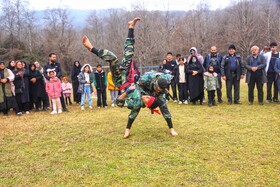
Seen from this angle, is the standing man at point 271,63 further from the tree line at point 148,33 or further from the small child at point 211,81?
the tree line at point 148,33

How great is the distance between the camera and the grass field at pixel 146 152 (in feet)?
12.7

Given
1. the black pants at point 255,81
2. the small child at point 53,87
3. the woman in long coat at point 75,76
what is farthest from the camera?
the woman in long coat at point 75,76

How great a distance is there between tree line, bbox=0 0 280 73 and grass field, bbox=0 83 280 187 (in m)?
25.4

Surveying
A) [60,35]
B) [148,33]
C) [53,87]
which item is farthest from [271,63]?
[60,35]

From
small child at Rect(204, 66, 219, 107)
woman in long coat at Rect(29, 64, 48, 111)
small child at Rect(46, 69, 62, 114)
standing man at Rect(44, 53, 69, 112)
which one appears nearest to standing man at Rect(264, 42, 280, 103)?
small child at Rect(204, 66, 219, 107)

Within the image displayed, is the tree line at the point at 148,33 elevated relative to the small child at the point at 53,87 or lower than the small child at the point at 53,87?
elevated

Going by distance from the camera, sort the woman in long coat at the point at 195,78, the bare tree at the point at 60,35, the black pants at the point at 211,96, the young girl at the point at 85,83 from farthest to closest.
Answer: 1. the bare tree at the point at 60,35
2. the young girl at the point at 85,83
3. the woman in long coat at the point at 195,78
4. the black pants at the point at 211,96

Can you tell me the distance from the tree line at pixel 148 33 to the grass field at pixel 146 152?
25371mm

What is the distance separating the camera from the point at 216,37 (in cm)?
4100

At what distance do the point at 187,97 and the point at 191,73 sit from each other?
1053mm

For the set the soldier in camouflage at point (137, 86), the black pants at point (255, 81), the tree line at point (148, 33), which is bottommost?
the black pants at point (255, 81)

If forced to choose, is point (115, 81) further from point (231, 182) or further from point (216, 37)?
point (216, 37)

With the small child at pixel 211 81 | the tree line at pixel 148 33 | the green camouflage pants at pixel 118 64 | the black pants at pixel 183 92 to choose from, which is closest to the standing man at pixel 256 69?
the small child at pixel 211 81

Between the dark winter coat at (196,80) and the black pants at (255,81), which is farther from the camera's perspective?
the dark winter coat at (196,80)
